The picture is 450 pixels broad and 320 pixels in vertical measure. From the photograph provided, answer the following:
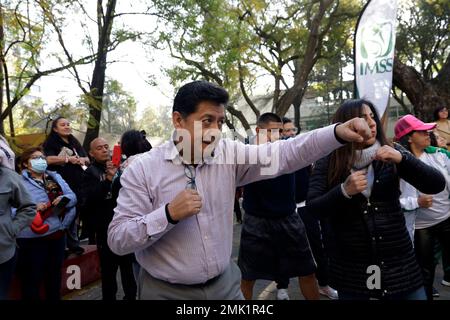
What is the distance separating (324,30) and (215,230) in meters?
15.2

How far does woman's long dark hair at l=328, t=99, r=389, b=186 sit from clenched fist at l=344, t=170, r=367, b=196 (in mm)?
215

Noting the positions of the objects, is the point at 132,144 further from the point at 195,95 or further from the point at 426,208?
the point at 426,208

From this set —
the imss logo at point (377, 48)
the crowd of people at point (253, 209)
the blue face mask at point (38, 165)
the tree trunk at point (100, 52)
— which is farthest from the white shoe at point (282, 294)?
the tree trunk at point (100, 52)

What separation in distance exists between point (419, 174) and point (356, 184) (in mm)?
412

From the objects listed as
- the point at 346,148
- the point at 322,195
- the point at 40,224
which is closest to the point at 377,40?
the point at 346,148

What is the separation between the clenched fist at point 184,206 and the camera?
63.6 inches

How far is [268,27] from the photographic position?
54.5 ft

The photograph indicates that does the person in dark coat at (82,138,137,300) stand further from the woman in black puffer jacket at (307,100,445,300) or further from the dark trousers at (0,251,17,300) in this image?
the woman in black puffer jacket at (307,100,445,300)

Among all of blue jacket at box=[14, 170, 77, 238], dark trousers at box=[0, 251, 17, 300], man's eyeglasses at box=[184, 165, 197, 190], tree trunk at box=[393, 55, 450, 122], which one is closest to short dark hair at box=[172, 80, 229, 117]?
man's eyeglasses at box=[184, 165, 197, 190]

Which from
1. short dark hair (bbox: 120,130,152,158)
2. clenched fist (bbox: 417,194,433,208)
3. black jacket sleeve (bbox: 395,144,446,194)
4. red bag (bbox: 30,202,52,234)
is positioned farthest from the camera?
short dark hair (bbox: 120,130,152,158)

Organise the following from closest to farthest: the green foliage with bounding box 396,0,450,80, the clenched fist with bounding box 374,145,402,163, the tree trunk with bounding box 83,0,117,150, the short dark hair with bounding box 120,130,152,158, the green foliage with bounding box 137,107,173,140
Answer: the clenched fist with bounding box 374,145,402,163, the short dark hair with bounding box 120,130,152,158, the tree trunk with bounding box 83,0,117,150, the green foliage with bounding box 396,0,450,80, the green foliage with bounding box 137,107,173,140

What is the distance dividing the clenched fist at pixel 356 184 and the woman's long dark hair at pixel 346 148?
0.71ft

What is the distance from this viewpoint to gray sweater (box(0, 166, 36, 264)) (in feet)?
9.60

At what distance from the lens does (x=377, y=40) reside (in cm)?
700
